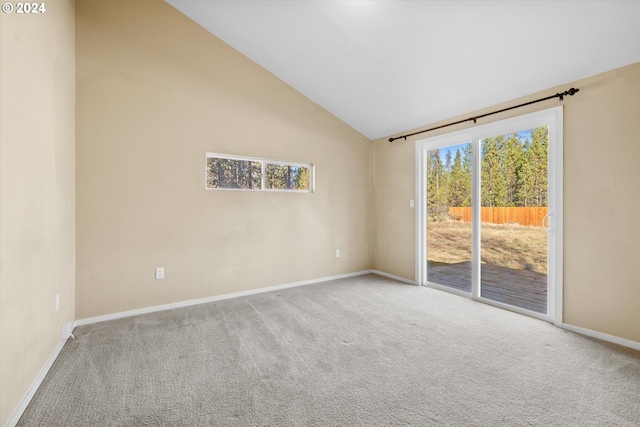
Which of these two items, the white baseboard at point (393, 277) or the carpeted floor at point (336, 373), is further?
the white baseboard at point (393, 277)

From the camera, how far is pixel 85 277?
2896mm

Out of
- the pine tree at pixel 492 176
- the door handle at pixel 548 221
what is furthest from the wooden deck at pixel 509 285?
the pine tree at pixel 492 176

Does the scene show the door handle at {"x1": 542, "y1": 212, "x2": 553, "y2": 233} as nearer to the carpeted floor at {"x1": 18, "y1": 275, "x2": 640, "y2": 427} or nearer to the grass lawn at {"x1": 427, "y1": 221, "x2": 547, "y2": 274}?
the grass lawn at {"x1": 427, "y1": 221, "x2": 547, "y2": 274}

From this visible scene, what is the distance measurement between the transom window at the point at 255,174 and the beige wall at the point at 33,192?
1.41 meters

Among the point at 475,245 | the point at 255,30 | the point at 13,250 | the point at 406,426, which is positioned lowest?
the point at 406,426

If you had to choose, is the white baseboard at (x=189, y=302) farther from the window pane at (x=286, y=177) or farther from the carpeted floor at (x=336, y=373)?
the window pane at (x=286, y=177)

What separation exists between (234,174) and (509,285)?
11.7ft

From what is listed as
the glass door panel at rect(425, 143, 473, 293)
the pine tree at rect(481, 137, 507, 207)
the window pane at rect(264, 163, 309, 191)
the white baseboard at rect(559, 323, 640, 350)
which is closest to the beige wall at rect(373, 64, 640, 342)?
the white baseboard at rect(559, 323, 640, 350)

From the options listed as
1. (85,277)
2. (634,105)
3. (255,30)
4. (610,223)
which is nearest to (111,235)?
(85,277)

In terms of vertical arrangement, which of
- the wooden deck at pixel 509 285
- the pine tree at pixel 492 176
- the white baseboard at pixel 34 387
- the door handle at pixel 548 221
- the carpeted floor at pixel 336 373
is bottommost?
the carpeted floor at pixel 336 373

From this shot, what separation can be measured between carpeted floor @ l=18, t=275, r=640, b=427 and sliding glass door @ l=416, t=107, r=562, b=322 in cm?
45

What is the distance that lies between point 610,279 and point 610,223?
479 millimetres

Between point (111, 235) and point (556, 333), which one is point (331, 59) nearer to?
point (111, 235)

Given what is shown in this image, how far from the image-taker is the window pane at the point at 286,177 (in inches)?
159
